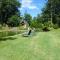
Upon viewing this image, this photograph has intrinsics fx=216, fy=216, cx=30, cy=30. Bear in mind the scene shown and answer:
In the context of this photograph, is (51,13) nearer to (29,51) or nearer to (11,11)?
(11,11)

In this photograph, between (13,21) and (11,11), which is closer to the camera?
(11,11)

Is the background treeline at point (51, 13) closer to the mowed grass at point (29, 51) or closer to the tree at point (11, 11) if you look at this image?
the tree at point (11, 11)

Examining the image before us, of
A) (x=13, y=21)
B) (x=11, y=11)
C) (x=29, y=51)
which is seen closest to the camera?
(x=29, y=51)

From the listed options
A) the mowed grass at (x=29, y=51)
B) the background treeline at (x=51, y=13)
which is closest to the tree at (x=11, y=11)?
the background treeline at (x=51, y=13)

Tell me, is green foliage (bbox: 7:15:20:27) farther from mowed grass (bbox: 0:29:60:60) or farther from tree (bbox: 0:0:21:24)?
mowed grass (bbox: 0:29:60:60)

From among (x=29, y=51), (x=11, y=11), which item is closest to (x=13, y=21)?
(x=11, y=11)

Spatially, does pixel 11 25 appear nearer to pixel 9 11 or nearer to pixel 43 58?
pixel 9 11

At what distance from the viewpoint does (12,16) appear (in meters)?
79.5

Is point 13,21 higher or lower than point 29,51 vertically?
higher

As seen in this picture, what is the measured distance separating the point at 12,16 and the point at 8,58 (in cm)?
6926

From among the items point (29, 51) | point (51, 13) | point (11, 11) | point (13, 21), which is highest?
point (11, 11)

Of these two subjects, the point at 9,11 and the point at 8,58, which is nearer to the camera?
the point at 8,58

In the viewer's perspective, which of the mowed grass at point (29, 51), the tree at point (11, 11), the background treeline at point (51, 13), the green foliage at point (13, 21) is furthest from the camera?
the green foliage at point (13, 21)

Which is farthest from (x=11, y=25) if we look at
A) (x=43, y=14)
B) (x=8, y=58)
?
(x=8, y=58)
